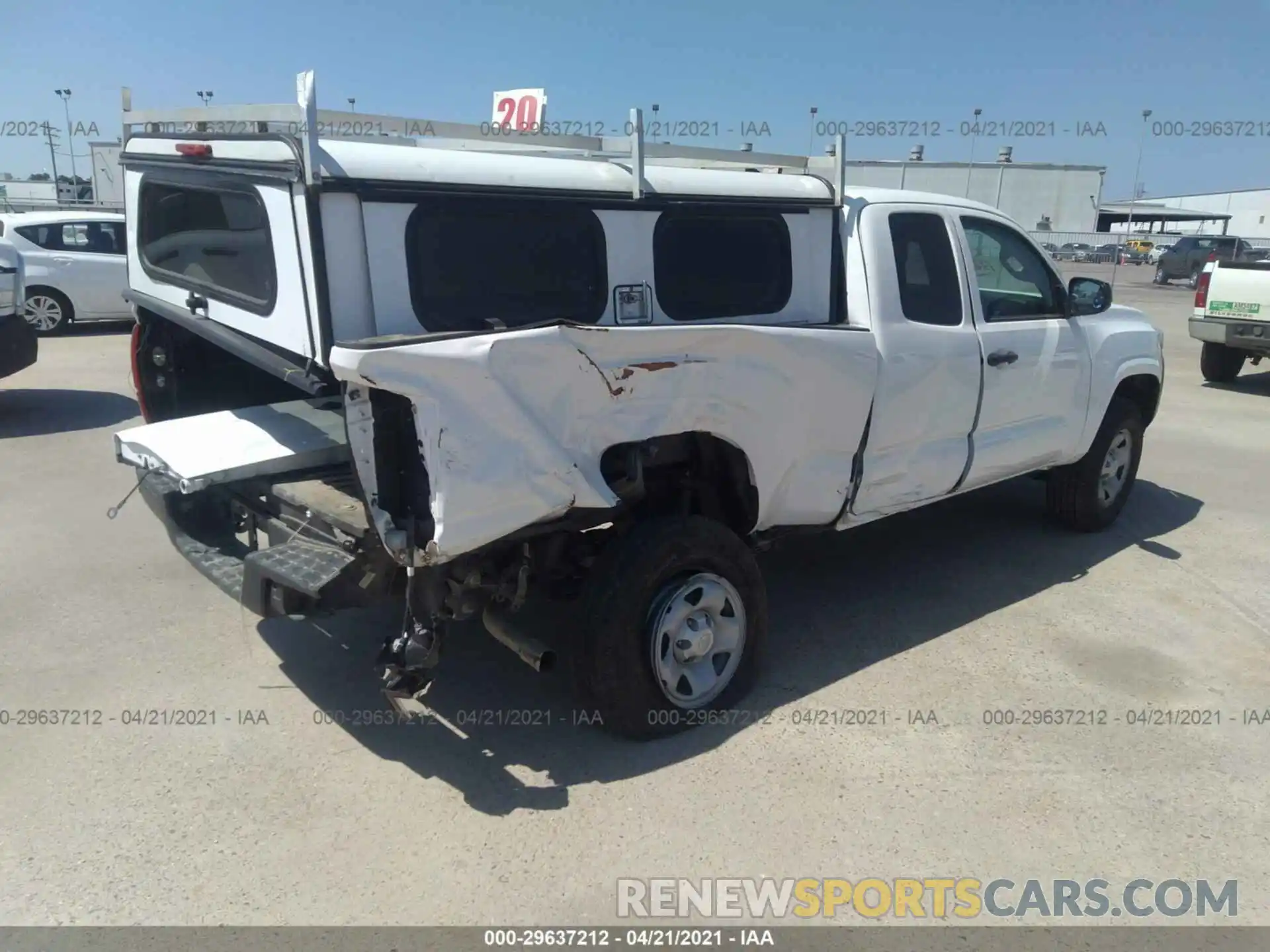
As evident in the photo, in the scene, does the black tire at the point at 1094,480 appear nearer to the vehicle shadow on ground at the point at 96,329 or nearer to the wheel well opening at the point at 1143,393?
the wheel well opening at the point at 1143,393

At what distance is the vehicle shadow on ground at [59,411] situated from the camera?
8.42 meters

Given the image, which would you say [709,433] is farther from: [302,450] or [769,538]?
[302,450]

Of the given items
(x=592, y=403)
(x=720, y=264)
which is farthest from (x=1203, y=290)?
(x=592, y=403)

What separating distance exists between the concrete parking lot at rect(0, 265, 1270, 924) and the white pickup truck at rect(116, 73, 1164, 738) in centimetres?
41

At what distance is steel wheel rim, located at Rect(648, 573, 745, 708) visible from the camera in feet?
12.2

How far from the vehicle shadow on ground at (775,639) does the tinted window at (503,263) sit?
1.22 meters

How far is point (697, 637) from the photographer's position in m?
3.83

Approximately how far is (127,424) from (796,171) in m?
6.68

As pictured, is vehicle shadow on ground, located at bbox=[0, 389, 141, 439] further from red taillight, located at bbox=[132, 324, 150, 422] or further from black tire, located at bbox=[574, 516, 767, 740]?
black tire, located at bbox=[574, 516, 767, 740]

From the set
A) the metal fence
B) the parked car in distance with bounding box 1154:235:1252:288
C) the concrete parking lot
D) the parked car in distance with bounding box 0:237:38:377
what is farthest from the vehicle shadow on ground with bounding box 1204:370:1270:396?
the metal fence

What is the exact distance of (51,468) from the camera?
723cm

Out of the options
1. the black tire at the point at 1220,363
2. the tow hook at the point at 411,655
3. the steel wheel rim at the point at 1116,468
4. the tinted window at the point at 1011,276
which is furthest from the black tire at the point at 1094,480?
the black tire at the point at 1220,363

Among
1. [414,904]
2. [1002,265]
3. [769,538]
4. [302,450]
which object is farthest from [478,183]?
[1002,265]

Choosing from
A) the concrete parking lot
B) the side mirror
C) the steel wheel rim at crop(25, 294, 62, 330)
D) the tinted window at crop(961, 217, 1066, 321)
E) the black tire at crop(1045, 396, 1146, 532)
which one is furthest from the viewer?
the steel wheel rim at crop(25, 294, 62, 330)
